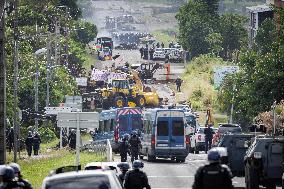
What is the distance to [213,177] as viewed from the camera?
2470cm

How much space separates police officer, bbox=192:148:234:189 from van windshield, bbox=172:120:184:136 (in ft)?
113

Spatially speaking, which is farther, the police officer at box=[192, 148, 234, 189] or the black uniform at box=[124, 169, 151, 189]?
the black uniform at box=[124, 169, 151, 189]

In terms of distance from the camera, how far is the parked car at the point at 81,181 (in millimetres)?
24406

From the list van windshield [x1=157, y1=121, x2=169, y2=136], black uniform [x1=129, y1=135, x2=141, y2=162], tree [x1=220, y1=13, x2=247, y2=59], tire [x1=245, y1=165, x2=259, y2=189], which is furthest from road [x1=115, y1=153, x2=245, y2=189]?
tree [x1=220, y1=13, x2=247, y2=59]

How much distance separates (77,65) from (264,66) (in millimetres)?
73964

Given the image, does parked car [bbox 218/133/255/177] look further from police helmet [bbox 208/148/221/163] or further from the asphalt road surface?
police helmet [bbox 208/148/221/163]

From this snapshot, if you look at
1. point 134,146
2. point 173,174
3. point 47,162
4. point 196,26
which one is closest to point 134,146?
point 134,146

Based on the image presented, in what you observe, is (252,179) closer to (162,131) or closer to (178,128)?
(162,131)

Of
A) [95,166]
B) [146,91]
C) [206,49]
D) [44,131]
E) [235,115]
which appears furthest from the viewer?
[206,49]

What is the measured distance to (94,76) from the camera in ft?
401

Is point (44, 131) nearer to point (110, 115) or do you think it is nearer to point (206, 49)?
point (110, 115)

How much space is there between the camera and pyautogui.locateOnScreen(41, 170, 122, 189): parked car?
24.4 meters

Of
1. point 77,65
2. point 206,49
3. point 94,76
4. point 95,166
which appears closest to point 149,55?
point 206,49

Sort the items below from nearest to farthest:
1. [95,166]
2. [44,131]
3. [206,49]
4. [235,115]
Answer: [95,166] → [235,115] → [44,131] → [206,49]
